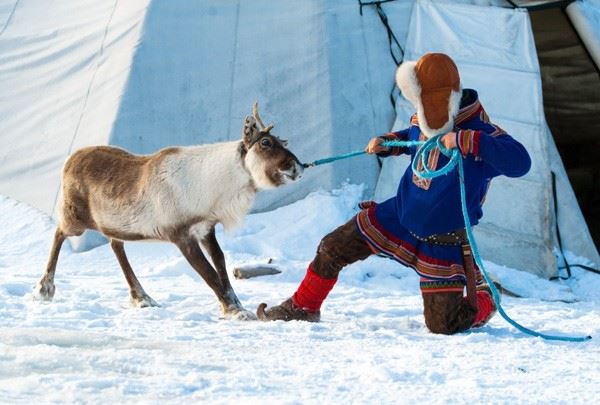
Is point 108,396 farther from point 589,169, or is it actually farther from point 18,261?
point 589,169

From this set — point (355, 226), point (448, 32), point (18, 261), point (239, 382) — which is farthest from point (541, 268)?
point (239, 382)

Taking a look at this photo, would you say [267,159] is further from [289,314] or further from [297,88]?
[297,88]

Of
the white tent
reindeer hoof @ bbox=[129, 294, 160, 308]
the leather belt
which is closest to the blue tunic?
the leather belt

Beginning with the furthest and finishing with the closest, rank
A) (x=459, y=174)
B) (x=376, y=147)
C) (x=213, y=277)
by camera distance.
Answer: (x=213, y=277) < (x=376, y=147) < (x=459, y=174)

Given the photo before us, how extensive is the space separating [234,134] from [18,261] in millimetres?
1900

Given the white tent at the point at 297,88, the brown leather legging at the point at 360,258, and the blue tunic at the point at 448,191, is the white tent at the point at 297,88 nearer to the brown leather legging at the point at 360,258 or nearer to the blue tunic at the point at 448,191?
the brown leather legging at the point at 360,258

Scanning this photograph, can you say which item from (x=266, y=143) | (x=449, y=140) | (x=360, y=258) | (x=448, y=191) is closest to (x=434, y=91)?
(x=449, y=140)

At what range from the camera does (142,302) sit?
605 cm

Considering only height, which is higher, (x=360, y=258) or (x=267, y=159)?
(x=267, y=159)

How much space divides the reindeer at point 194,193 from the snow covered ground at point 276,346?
0.86 ft

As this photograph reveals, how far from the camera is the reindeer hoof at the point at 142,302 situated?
6.03 metres

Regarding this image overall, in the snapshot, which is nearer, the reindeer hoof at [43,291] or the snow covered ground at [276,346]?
the snow covered ground at [276,346]

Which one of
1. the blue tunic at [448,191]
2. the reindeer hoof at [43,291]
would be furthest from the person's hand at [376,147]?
the reindeer hoof at [43,291]

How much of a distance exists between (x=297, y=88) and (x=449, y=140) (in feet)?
13.2
